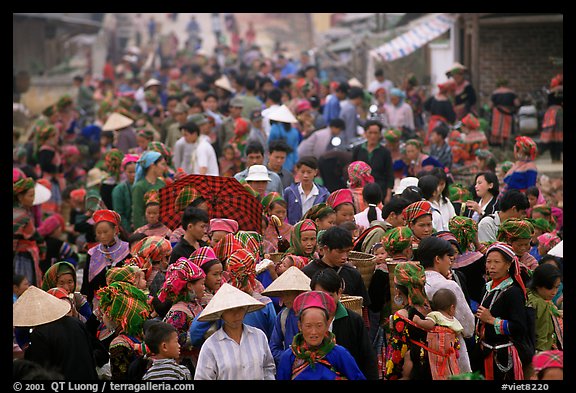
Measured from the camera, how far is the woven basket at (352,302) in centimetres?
800

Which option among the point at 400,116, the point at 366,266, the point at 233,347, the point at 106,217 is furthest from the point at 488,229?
the point at 400,116

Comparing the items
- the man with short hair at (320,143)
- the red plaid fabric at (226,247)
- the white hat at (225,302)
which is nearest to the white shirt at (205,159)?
the man with short hair at (320,143)

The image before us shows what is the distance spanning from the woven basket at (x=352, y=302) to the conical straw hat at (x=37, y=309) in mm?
1877

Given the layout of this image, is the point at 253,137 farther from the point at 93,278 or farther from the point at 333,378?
the point at 333,378

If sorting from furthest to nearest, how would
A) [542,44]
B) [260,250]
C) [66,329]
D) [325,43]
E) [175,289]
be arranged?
[325,43], [542,44], [260,250], [175,289], [66,329]

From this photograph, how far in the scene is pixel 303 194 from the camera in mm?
12109

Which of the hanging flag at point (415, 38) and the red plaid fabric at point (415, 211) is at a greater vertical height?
the red plaid fabric at point (415, 211)

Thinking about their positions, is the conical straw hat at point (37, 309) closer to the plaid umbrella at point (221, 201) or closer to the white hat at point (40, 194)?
the plaid umbrella at point (221, 201)

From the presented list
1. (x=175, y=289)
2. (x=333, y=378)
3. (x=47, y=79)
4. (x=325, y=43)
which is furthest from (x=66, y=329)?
(x=325, y=43)

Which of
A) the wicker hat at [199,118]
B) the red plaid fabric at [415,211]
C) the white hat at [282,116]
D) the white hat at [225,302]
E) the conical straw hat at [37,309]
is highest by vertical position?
the white hat at [225,302]

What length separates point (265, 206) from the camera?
11.2 meters

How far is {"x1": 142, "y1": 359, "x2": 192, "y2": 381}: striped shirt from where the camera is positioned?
7.28m

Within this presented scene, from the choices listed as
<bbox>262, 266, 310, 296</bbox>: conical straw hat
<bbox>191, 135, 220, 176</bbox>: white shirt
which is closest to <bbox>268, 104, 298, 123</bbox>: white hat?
<bbox>191, 135, 220, 176</bbox>: white shirt

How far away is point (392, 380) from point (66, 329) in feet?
7.06
